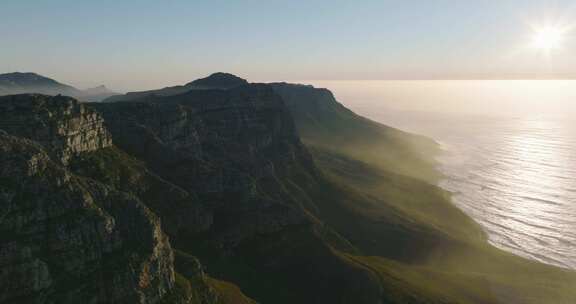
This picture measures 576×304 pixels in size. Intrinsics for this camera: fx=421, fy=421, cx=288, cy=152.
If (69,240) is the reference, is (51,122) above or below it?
above

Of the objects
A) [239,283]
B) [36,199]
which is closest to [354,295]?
[239,283]

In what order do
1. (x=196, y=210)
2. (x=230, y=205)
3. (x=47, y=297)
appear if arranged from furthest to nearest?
1. (x=230, y=205)
2. (x=196, y=210)
3. (x=47, y=297)

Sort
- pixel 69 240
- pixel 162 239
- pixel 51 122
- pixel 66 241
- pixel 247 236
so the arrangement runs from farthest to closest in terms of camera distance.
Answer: pixel 247 236 < pixel 51 122 < pixel 162 239 < pixel 69 240 < pixel 66 241

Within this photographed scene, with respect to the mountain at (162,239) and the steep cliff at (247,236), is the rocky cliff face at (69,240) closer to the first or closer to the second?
the mountain at (162,239)

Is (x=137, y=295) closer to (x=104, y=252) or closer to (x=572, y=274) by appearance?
(x=104, y=252)

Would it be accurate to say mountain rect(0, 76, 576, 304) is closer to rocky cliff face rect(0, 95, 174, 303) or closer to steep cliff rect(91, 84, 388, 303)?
rocky cliff face rect(0, 95, 174, 303)

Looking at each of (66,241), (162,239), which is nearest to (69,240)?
(66,241)

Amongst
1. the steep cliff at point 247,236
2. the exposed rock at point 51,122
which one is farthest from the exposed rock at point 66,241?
the steep cliff at point 247,236

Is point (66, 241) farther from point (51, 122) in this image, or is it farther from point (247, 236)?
point (247, 236)

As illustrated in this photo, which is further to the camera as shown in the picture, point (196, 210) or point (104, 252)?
point (196, 210)
